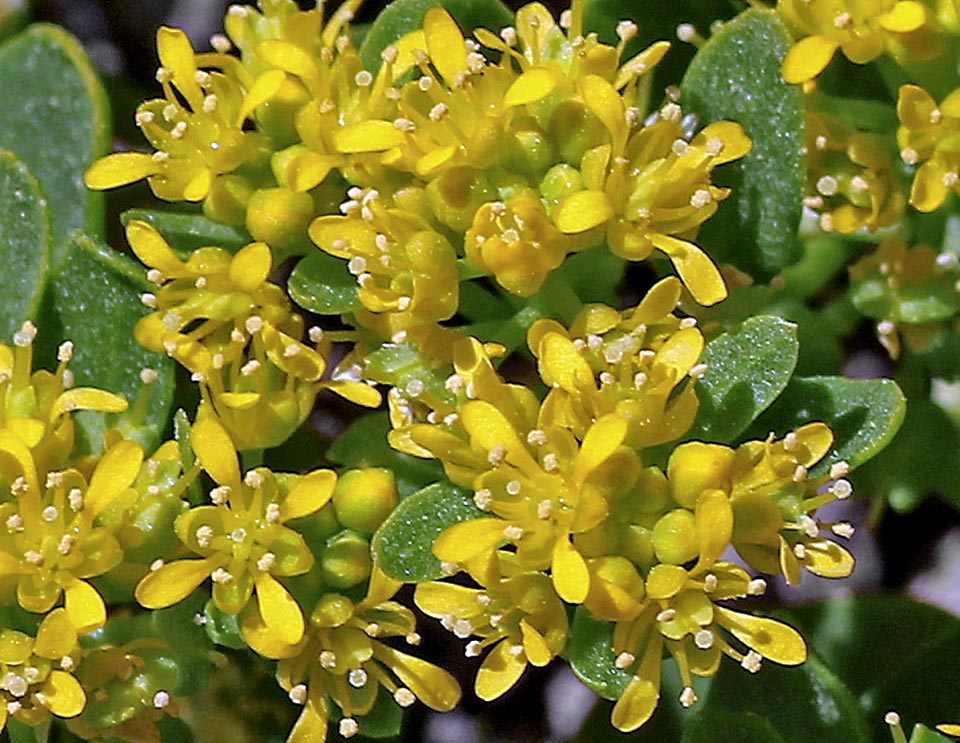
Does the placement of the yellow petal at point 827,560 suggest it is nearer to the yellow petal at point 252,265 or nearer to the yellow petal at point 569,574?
the yellow petal at point 569,574

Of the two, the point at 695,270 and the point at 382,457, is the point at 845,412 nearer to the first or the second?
the point at 695,270

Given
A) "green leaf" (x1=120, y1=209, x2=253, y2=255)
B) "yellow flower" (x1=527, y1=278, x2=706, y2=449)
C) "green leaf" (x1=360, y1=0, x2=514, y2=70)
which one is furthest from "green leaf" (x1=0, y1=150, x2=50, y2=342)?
"yellow flower" (x1=527, y1=278, x2=706, y2=449)

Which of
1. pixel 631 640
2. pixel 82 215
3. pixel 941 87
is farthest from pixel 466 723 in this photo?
pixel 941 87

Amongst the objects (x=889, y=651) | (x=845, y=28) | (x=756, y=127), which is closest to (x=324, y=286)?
(x=756, y=127)

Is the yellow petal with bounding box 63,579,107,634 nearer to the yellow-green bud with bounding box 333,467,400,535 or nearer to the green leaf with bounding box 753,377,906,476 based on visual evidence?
the yellow-green bud with bounding box 333,467,400,535

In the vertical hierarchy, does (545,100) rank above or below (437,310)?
above

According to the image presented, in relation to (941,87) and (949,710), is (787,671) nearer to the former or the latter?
(949,710)
